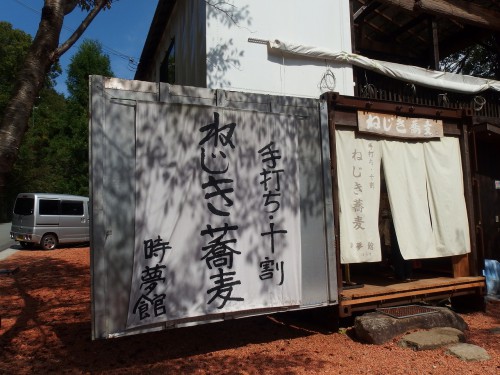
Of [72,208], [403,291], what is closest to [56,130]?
[72,208]

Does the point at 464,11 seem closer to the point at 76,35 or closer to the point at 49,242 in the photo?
the point at 76,35

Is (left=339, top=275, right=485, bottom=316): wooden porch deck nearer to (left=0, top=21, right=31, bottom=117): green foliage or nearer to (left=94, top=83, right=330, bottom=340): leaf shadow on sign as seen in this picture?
(left=94, top=83, right=330, bottom=340): leaf shadow on sign

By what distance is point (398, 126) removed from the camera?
649 cm

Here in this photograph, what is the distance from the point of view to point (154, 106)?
471 centimetres

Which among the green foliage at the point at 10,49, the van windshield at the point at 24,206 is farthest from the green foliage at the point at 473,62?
the green foliage at the point at 10,49

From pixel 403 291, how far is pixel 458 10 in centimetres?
727

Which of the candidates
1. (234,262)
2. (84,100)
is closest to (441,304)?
(234,262)

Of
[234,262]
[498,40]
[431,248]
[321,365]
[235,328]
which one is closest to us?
[321,365]

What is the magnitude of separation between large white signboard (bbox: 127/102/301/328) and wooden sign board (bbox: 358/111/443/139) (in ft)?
4.40

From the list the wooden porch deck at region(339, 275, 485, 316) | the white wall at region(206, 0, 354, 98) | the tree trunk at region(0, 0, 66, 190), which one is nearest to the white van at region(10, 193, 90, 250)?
the white wall at region(206, 0, 354, 98)

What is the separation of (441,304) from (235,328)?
3733 millimetres

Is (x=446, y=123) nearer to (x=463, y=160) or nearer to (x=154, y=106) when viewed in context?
(x=463, y=160)

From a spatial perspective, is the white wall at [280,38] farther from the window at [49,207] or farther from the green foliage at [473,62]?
the window at [49,207]

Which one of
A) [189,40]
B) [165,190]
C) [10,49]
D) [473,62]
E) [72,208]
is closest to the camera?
[165,190]
